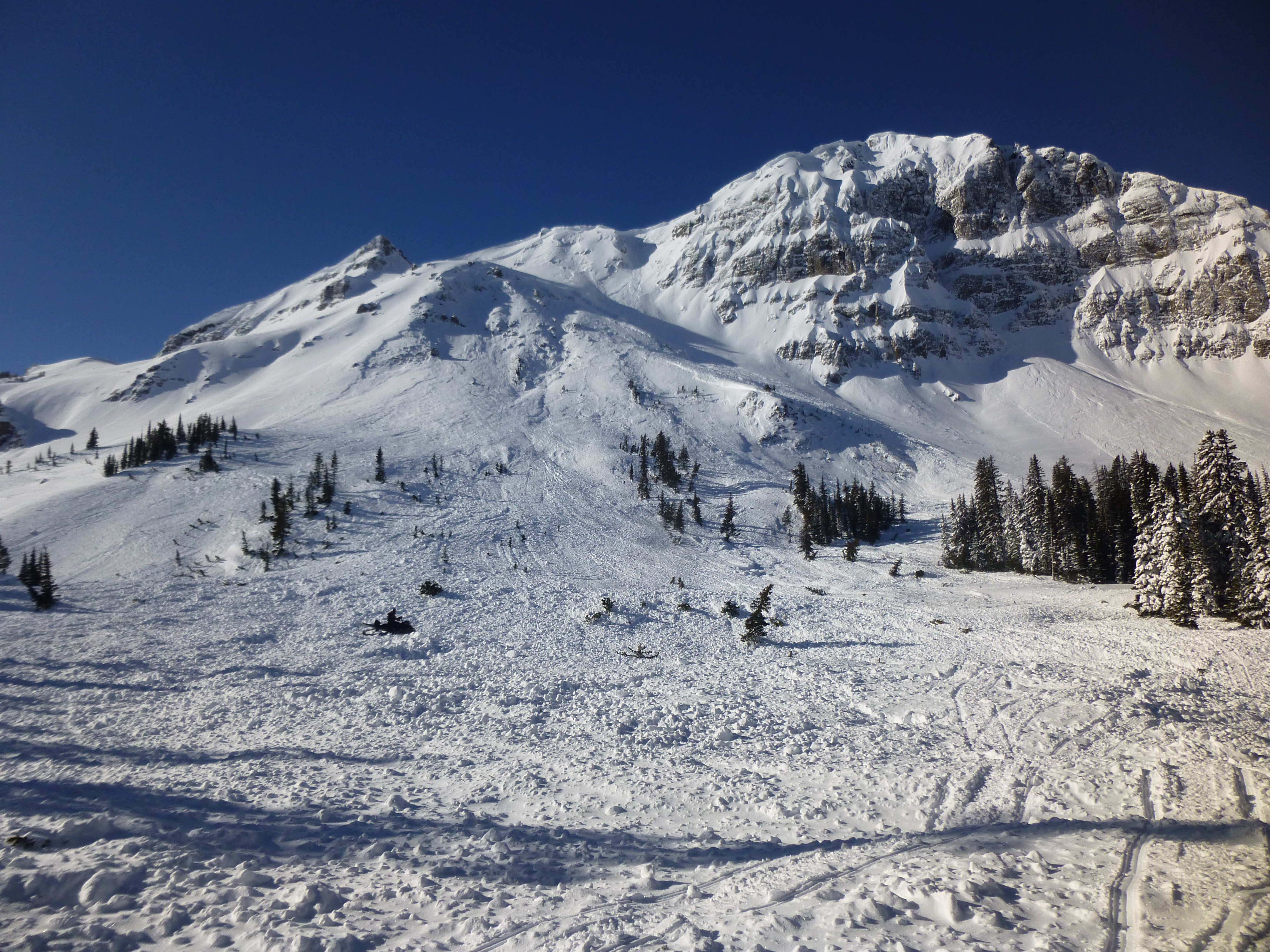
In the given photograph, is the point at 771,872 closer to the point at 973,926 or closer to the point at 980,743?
the point at 973,926

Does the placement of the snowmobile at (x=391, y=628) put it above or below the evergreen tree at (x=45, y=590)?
below

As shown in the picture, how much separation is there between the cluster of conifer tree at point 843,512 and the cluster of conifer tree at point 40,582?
203 feet

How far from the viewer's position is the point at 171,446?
197ft

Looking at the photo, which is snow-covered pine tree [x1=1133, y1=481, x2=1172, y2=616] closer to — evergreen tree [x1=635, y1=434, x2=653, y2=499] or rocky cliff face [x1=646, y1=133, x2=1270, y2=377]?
evergreen tree [x1=635, y1=434, x2=653, y2=499]

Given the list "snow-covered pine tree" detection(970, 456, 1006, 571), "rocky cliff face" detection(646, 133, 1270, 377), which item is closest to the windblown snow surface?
"snow-covered pine tree" detection(970, 456, 1006, 571)

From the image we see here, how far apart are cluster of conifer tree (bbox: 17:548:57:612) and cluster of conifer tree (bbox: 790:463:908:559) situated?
203ft

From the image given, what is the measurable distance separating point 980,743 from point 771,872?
724 cm

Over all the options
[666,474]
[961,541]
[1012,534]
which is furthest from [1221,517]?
[666,474]

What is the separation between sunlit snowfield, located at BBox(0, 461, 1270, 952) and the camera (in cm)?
617

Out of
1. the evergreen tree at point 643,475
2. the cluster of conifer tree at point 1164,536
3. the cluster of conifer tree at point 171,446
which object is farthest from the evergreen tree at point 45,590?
the evergreen tree at point 643,475

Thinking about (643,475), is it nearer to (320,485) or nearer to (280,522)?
(320,485)

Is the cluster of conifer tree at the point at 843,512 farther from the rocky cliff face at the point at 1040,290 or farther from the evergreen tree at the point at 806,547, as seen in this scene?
the rocky cliff face at the point at 1040,290

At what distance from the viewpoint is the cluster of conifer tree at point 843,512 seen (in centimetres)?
6725

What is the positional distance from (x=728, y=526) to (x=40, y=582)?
5276cm
